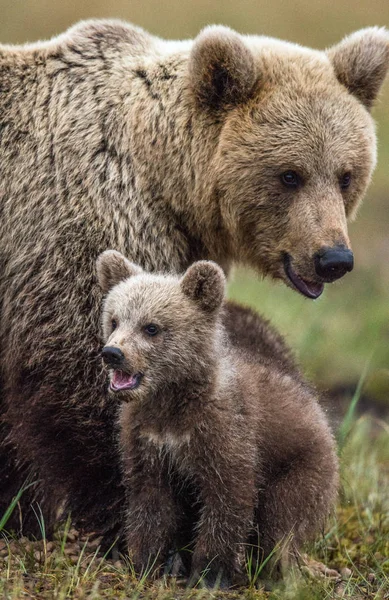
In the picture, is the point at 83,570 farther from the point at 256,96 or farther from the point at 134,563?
the point at 256,96

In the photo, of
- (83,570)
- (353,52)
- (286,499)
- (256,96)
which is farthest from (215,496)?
(353,52)

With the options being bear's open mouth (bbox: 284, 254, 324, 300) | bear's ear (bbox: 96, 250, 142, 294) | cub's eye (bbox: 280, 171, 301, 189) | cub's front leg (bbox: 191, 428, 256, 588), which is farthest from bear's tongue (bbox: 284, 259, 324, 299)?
cub's front leg (bbox: 191, 428, 256, 588)

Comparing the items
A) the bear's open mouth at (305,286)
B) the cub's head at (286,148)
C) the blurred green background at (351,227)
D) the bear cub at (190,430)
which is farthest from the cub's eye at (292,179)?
the bear cub at (190,430)

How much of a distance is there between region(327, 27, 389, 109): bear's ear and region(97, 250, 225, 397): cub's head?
1.87m

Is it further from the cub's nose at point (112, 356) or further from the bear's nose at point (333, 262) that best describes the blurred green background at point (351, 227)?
the cub's nose at point (112, 356)

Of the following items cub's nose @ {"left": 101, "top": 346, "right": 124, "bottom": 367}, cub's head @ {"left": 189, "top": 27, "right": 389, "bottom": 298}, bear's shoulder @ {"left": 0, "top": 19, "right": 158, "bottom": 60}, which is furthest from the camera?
bear's shoulder @ {"left": 0, "top": 19, "right": 158, "bottom": 60}

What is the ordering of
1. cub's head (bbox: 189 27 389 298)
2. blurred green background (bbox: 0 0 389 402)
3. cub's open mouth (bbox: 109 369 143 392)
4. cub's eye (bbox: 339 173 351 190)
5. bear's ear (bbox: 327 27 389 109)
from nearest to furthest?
cub's open mouth (bbox: 109 369 143 392), cub's head (bbox: 189 27 389 298), cub's eye (bbox: 339 173 351 190), bear's ear (bbox: 327 27 389 109), blurred green background (bbox: 0 0 389 402)

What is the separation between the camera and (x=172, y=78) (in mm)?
6793

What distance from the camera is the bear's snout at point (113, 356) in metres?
5.18

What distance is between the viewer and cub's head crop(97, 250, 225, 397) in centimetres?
540

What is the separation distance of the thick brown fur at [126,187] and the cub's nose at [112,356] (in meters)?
1.15

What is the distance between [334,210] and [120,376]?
1709 millimetres

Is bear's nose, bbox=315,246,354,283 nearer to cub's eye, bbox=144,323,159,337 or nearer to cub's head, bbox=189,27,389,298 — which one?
cub's head, bbox=189,27,389,298

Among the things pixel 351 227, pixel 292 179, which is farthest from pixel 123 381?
pixel 351 227
